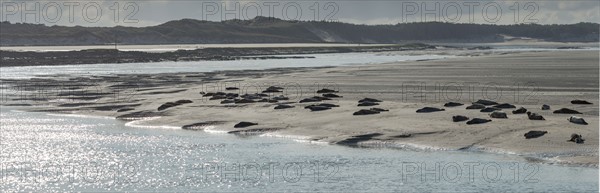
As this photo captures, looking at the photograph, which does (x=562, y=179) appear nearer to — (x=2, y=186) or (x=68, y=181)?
(x=68, y=181)

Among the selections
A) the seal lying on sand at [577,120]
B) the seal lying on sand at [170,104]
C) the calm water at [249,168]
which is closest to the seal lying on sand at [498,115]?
the seal lying on sand at [577,120]

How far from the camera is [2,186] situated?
16922 millimetres

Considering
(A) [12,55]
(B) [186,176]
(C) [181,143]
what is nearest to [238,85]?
A: (C) [181,143]

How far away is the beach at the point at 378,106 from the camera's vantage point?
21.9 meters

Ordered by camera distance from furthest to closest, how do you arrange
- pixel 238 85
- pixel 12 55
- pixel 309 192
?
pixel 12 55 → pixel 238 85 → pixel 309 192

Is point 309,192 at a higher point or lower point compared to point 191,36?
lower

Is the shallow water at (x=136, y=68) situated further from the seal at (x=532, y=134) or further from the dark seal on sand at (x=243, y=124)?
the seal at (x=532, y=134)

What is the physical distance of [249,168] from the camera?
18.7 metres

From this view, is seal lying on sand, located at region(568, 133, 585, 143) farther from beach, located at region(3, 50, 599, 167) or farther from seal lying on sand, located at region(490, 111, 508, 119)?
seal lying on sand, located at region(490, 111, 508, 119)

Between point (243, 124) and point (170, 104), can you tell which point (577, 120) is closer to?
point (243, 124)

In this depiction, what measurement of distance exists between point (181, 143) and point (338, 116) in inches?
237

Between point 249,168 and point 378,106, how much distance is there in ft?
38.2

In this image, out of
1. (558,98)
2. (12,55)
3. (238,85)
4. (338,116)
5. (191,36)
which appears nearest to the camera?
(338,116)

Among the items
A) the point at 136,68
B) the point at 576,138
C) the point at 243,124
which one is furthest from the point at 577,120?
the point at 136,68
